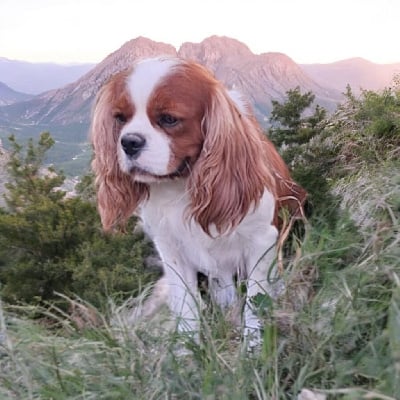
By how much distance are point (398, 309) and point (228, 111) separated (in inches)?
55.7

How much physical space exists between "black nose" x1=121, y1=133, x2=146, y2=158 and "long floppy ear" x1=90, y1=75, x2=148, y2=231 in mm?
309

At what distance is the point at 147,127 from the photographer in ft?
7.40

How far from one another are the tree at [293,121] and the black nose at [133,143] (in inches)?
113

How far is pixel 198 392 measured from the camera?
Result: 148 centimetres

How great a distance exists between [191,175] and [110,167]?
Result: 50 centimetres

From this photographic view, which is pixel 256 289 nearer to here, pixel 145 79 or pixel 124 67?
→ pixel 145 79

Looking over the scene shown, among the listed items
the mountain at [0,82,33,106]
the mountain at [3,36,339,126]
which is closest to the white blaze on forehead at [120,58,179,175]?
the mountain at [3,36,339,126]

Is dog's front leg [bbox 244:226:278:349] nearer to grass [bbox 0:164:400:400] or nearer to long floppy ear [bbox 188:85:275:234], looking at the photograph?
grass [bbox 0:164:400:400]

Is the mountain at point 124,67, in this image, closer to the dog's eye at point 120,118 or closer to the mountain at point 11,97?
the dog's eye at point 120,118

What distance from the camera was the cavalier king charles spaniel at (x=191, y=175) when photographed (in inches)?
90.6

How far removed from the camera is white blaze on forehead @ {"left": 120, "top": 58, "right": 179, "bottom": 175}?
2260 mm

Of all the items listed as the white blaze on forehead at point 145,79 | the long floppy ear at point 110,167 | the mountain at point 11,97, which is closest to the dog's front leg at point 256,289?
the long floppy ear at point 110,167

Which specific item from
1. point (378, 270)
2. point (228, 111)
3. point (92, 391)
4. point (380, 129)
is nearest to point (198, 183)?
point (228, 111)

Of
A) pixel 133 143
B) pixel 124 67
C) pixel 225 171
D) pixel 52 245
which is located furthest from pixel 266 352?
pixel 52 245
